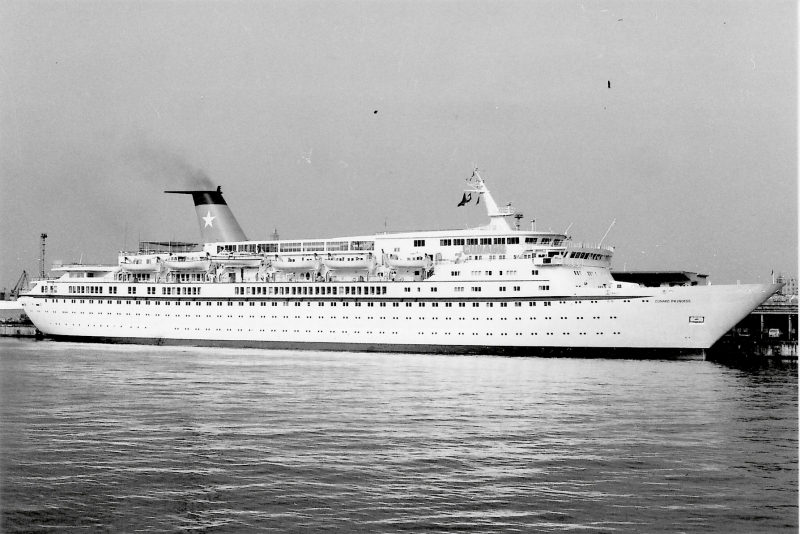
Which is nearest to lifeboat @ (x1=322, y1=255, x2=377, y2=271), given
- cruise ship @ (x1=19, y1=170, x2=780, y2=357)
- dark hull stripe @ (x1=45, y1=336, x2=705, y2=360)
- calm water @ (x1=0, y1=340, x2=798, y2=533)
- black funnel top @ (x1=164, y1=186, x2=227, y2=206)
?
cruise ship @ (x1=19, y1=170, x2=780, y2=357)

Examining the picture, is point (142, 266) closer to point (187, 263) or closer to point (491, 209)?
point (187, 263)

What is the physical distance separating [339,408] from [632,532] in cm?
1140

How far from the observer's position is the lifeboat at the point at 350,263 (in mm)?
46406

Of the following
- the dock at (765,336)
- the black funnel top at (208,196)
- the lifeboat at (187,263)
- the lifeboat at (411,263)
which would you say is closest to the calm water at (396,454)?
the lifeboat at (411,263)

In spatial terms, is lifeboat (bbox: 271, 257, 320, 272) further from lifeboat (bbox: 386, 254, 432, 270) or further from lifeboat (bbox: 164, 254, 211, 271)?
lifeboat (bbox: 164, 254, 211, 271)

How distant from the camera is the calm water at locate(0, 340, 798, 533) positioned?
14.2 meters

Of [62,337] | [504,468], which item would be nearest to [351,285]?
[62,337]

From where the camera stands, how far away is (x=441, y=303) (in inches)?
1721

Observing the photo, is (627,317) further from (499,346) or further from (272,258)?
(272,258)

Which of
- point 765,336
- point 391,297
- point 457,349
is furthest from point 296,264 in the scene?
point 765,336

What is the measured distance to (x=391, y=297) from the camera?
4481cm

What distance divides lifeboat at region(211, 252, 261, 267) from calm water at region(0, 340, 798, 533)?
18.2m

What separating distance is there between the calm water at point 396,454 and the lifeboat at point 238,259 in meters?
18.2

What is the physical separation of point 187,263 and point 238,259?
3.13 m
